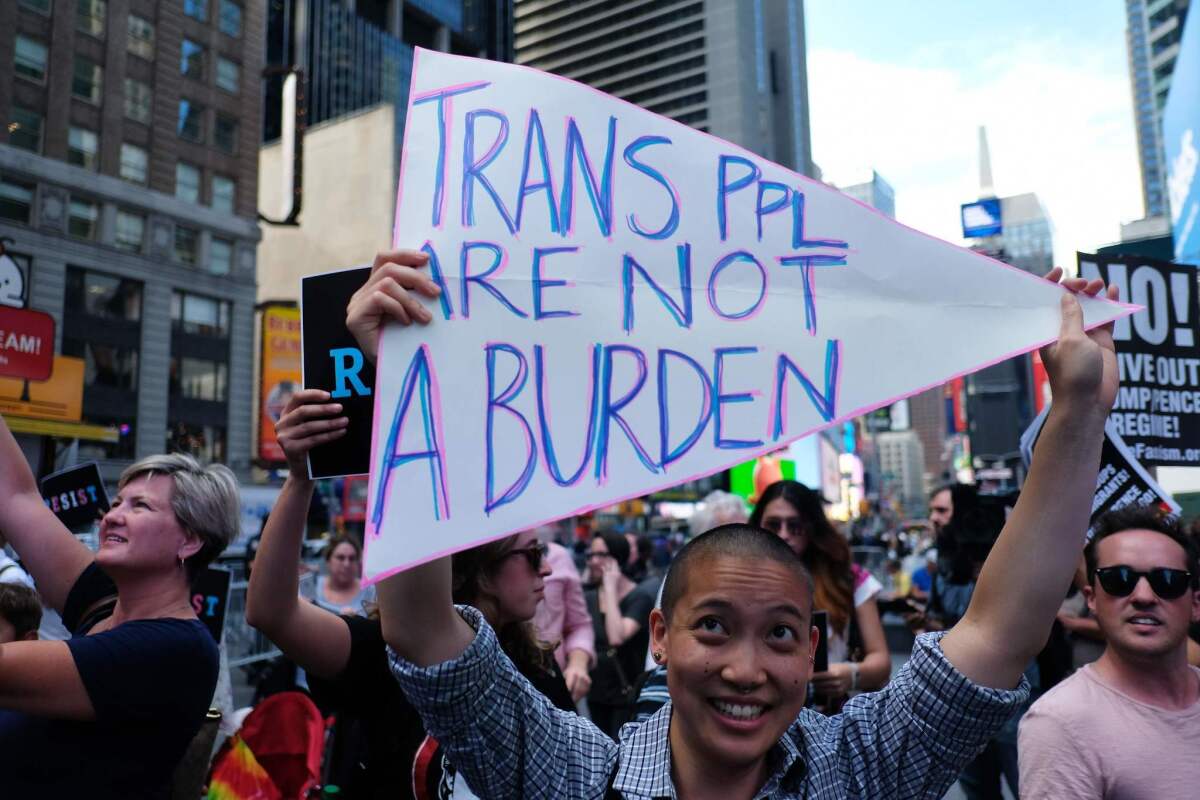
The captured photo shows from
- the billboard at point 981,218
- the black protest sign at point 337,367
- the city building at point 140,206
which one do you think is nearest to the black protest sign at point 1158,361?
the black protest sign at point 337,367

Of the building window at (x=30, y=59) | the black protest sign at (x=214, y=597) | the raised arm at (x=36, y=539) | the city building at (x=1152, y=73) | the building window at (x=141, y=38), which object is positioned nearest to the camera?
the raised arm at (x=36, y=539)

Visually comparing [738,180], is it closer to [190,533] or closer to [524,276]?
[524,276]

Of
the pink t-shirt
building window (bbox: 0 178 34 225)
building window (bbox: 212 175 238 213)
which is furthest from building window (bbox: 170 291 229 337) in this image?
the pink t-shirt

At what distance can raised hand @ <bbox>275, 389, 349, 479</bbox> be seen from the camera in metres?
1.94

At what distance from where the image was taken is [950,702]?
5.16 ft

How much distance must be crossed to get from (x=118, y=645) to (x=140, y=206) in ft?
112

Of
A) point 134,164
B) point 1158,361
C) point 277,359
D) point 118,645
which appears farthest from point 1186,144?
point 134,164

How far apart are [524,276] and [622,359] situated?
0.81ft

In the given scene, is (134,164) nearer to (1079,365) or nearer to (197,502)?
(197,502)

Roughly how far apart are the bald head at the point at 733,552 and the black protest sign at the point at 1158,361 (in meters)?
3.74

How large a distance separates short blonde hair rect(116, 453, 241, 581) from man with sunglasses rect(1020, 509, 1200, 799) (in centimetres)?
222

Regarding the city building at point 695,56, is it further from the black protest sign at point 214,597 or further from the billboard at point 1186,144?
the black protest sign at point 214,597

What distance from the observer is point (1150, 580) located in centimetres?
252

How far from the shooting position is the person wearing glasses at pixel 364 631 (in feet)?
6.73
